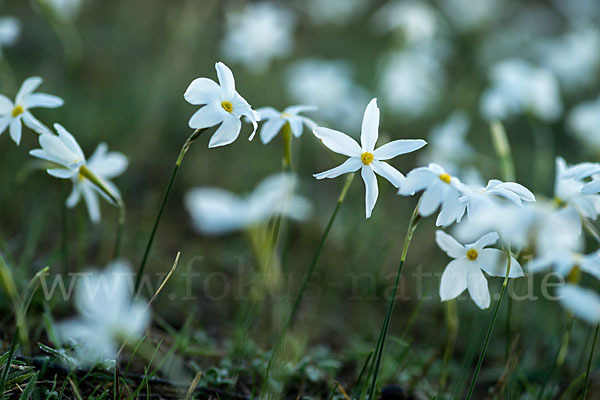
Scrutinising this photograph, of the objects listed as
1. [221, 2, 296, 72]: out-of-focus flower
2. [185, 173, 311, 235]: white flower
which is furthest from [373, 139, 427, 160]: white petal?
[221, 2, 296, 72]: out-of-focus flower

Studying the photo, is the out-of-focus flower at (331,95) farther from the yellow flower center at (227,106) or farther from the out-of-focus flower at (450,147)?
the yellow flower center at (227,106)

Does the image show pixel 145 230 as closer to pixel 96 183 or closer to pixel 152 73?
pixel 96 183

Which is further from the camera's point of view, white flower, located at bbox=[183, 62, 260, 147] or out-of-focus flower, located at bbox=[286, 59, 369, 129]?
out-of-focus flower, located at bbox=[286, 59, 369, 129]

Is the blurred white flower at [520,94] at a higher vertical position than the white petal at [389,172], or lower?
higher

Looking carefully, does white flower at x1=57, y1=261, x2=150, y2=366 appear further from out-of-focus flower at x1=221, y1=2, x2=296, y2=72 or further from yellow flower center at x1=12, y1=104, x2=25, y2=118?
out-of-focus flower at x1=221, y1=2, x2=296, y2=72

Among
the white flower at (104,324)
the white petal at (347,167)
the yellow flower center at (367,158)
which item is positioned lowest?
the white flower at (104,324)

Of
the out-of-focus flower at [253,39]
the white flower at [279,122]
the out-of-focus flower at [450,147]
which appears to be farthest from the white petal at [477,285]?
the out-of-focus flower at [253,39]

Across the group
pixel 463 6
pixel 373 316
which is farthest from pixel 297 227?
pixel 463 6

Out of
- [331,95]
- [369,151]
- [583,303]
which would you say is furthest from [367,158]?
[331,95]
